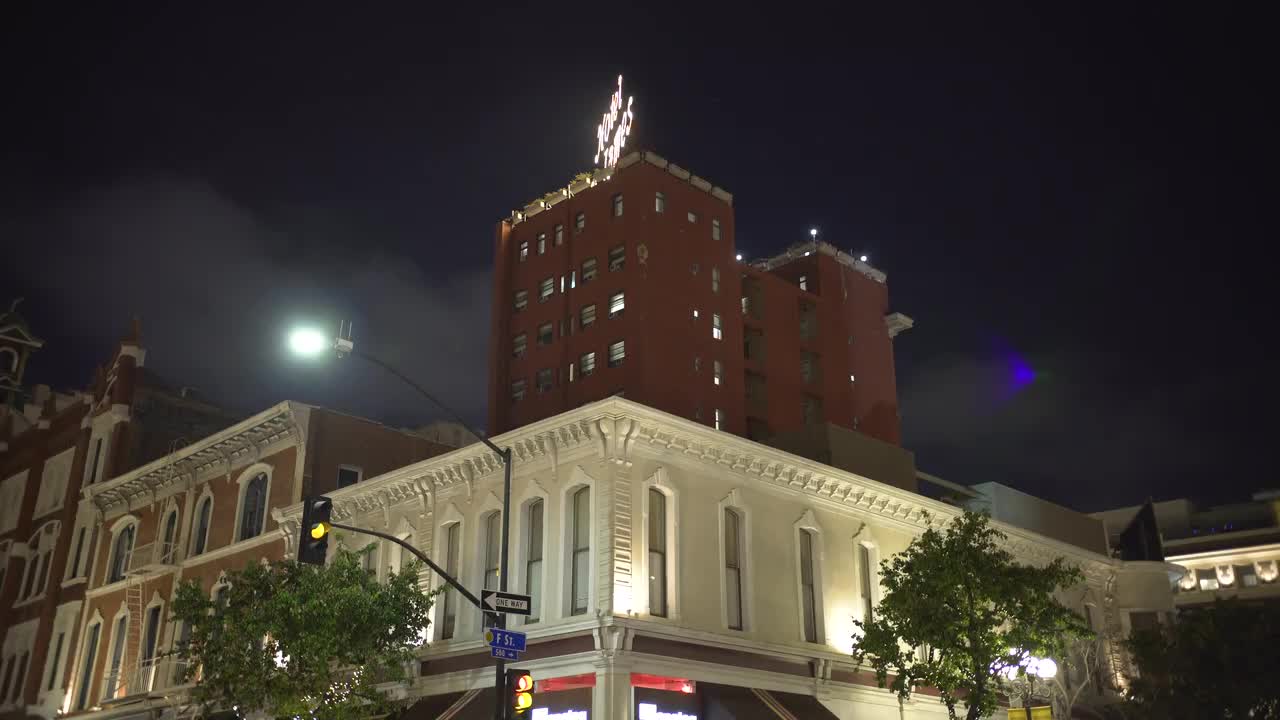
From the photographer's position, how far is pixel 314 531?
20.6 m

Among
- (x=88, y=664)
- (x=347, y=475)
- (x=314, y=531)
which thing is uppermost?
(x=347, y=475)

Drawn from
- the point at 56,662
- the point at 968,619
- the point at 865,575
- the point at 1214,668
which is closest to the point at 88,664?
the point at 56,662

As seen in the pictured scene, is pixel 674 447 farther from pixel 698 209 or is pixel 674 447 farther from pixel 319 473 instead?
pixel 698 209

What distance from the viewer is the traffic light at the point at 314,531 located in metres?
20.5

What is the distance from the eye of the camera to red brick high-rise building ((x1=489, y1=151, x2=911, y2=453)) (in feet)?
168

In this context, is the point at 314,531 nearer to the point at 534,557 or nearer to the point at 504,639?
the point at 504,639

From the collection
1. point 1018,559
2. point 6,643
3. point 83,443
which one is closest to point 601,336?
point 1018,559

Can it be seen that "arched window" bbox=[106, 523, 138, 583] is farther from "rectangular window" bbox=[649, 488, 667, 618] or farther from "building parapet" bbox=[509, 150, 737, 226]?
"rectangular window" bbox=[649, 488, 667, 618]

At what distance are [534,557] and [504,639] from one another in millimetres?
8378

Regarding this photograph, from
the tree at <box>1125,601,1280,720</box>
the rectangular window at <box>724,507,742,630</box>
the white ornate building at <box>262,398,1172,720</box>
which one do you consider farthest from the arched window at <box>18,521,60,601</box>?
the tree at <box>1125,601,1280,720</box>

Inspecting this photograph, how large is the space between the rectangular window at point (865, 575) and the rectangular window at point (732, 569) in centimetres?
546

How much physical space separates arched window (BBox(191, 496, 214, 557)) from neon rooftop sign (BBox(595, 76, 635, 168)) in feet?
80.1

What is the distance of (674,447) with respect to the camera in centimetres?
2994

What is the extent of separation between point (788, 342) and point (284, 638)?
36.8m
